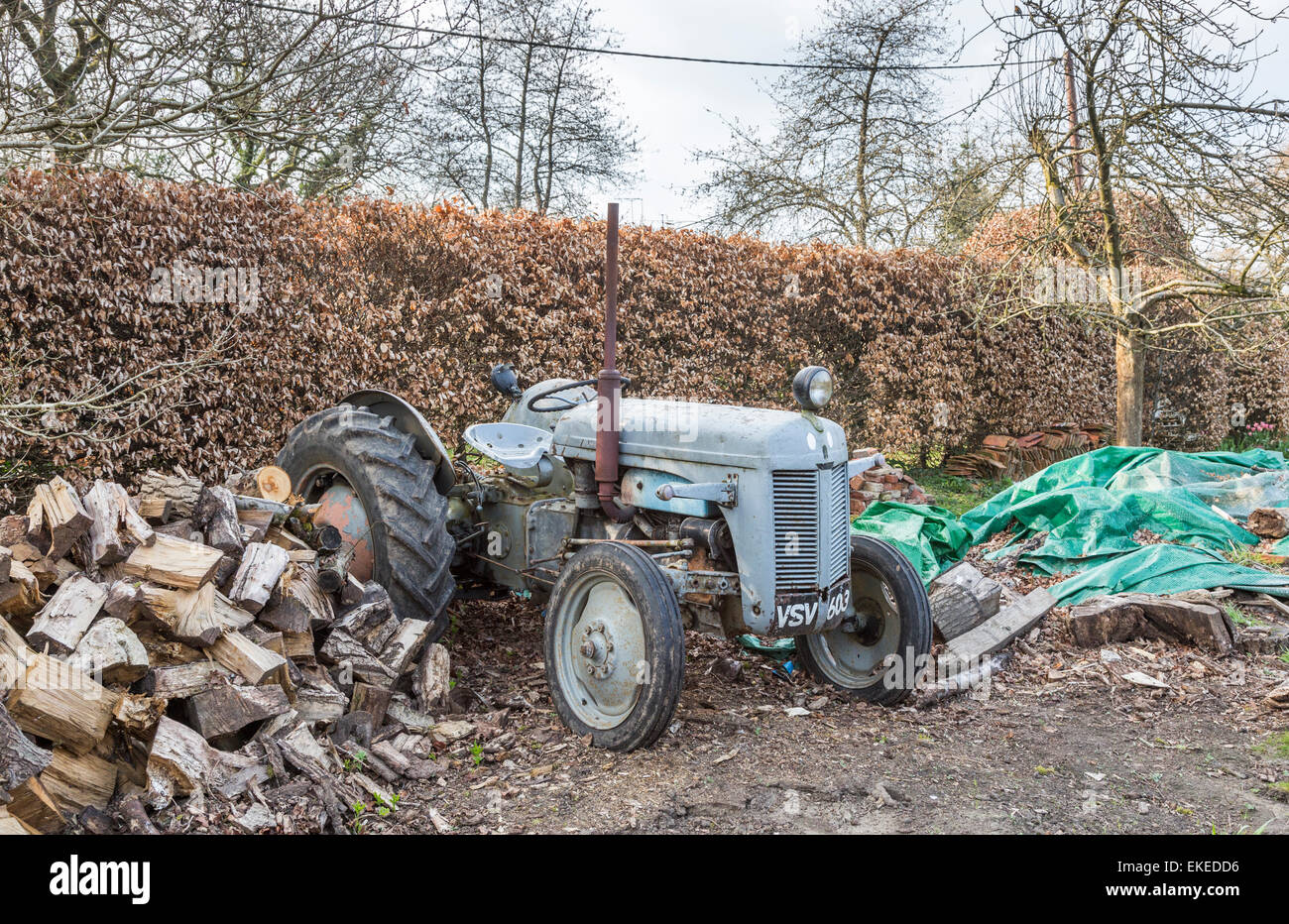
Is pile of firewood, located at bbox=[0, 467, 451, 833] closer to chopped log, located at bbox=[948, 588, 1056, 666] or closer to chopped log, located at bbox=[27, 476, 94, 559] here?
chopped log, located at bbox=[27, 476, 94, 559]

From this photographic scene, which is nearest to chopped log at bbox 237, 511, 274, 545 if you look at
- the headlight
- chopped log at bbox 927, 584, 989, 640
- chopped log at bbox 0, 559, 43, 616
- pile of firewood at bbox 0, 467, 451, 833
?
pile of firewood at bbox 0, 467, 451, 833

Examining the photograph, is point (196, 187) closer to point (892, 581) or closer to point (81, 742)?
point (81, 742)

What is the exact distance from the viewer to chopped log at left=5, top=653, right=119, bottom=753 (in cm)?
265

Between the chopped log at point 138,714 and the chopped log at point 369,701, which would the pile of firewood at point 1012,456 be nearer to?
the chopped log at point 369,701

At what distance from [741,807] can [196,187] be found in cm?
503

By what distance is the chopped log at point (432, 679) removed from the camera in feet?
12.4

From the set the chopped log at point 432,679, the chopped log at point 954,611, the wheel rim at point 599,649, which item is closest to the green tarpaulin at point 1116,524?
the chopped log at point 954,611

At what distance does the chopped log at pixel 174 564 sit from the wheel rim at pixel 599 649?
1.30m

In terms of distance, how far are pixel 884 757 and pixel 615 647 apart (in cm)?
112

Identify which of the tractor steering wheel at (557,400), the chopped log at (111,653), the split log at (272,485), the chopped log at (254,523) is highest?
the tractor steering wheel at (557,400)

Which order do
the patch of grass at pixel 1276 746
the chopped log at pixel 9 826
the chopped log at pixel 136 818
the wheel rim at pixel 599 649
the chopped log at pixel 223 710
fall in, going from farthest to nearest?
the patch of grass at pixel 1276 746 < the wheel rim at pixel 599 649 < the chopped log at pixel 223 710 < the chopped log at pixel 136 818 < the chopped log at pixel 9 826

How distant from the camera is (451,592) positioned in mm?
4199

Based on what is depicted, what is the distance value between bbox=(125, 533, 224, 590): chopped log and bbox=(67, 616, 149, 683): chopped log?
256 mm

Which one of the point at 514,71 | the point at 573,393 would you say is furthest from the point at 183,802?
the point at 514,71
